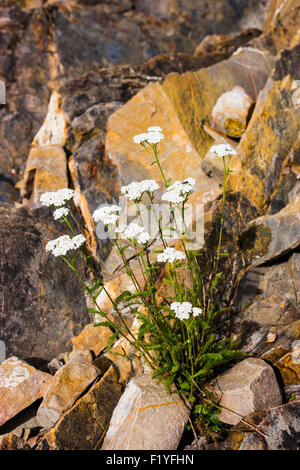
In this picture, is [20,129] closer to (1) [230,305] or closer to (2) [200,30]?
(2) [200,30]

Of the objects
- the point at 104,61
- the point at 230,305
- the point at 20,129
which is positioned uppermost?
the point at 104,61

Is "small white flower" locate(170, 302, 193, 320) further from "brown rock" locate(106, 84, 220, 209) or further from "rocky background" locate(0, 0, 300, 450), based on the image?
"brown rock" locate(106, 84, 220, 209)

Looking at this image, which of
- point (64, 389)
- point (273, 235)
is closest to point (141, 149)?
point (273, 235)

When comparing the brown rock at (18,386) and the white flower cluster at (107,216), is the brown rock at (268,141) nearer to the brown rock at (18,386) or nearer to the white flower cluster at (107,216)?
the white flower cluster at (107,216)

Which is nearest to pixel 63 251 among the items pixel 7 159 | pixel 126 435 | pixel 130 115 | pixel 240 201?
pixel 126 435

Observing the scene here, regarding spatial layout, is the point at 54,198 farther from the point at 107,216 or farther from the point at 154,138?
the point at 154,138

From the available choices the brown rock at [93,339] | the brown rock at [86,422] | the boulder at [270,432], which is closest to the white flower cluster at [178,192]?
the boulder at [270,432]
